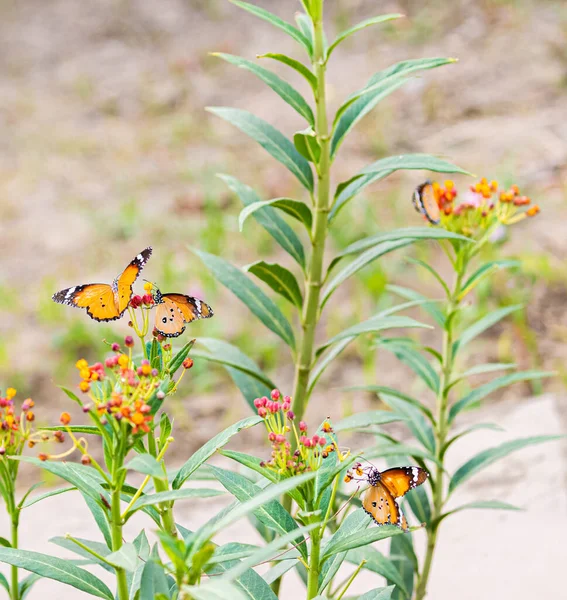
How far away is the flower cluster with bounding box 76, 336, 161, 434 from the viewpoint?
884 mm

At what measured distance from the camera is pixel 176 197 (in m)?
4.78

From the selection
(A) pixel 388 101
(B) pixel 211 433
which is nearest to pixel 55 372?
(B) pixel 211 433

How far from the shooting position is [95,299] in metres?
1.18

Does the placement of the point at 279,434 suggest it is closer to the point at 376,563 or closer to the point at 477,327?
the point at 376,563

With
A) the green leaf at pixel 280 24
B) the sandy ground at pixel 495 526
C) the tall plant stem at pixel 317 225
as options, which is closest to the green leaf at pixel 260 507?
the tall plant stem at pixel 317 225

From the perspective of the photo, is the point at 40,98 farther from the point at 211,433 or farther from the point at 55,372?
the point at 211,433

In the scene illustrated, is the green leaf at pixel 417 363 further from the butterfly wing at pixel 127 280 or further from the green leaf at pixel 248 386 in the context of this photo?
the butterfly wing at pixel 127 280

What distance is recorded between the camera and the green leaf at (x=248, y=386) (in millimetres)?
1591

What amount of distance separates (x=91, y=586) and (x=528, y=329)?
283 centimetres

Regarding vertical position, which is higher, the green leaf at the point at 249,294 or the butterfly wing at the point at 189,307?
the green leaf at the point at 249,294

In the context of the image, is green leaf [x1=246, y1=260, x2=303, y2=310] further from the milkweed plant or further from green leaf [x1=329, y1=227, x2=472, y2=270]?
green leaf [x1=329, y1=227, x2=472, y2=270]

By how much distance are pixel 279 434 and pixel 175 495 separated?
155mm

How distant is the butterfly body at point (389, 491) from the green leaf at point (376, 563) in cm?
41

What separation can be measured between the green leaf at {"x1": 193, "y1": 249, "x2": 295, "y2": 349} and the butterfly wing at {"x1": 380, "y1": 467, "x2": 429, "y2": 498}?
48cm
